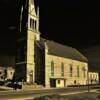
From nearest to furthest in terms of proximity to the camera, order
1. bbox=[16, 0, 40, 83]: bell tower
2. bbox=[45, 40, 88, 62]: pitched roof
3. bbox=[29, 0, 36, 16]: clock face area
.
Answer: bbox=[16, 0, 40, 83]: bell tower < bbox=[29, 0, 36, 16]: clock face area < bbox=[45, 40, 88, 62]: pitched roof

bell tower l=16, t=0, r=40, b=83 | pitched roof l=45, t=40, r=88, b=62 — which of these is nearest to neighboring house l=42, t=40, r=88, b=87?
pitched roof l=45, t=40, r=88, b=62

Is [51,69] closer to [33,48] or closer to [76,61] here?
[33,48]

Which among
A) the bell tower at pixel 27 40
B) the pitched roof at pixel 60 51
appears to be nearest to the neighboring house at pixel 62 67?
the pitched roof at pixel 60 51

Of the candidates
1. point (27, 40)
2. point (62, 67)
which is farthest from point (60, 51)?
point (27, 40)

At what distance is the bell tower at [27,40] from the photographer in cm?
8812

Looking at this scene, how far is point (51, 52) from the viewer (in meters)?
92.9

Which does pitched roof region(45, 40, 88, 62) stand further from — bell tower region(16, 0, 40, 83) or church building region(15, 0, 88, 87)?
bell tower region(16, 0, 40, 83)

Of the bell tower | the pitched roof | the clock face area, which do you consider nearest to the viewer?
the bell tower

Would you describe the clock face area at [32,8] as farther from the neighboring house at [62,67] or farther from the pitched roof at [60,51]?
the pitched roof at [60,51]

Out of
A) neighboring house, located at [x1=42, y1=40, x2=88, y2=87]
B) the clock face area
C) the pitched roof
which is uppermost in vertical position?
the clock face area

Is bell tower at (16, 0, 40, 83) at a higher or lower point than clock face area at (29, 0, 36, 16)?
lower

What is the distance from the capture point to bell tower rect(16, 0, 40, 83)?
88125 mm

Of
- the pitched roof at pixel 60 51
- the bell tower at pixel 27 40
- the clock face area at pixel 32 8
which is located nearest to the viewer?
the bell tower at pixel 27 40

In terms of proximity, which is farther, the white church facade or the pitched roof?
the pitched roof
